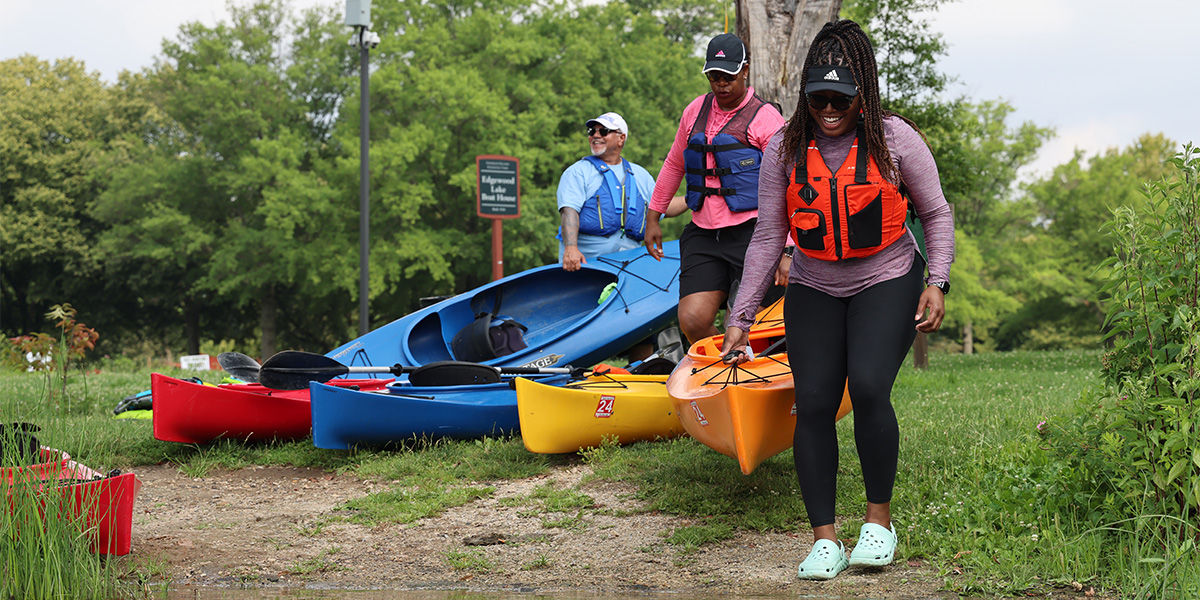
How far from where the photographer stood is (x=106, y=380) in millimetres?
11617

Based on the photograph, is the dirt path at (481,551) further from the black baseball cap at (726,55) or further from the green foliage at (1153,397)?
the black baseball cap at (726,55)

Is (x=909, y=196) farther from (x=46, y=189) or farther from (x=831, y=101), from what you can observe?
(x=46, y=189)

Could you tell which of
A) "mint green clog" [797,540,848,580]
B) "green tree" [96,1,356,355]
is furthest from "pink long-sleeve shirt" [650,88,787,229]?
"green tree" [96,1,356,355]

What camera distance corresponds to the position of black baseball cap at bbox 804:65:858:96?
364 centimetres

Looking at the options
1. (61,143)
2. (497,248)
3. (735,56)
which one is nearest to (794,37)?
(735,56)

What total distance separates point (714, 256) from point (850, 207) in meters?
1.64

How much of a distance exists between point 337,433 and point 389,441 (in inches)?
14.0

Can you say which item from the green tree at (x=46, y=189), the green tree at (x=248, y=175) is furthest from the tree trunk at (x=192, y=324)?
the green tree at (x=46, y=189)

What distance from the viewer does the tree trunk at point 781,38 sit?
676cm

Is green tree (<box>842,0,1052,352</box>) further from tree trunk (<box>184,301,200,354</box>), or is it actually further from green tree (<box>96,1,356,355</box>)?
tree trunk (<box>184,301,200,354</box>)

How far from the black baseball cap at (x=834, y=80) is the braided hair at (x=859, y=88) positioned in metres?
0.05

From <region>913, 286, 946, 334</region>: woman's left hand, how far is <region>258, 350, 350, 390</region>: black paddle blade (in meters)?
3.70

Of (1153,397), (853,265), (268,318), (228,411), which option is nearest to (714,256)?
(853,265)

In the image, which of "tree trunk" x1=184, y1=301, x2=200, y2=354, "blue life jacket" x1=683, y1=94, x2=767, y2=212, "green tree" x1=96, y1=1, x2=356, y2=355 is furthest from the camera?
"tree trunk" x1=184, y1=301, x2=200, y2=354
